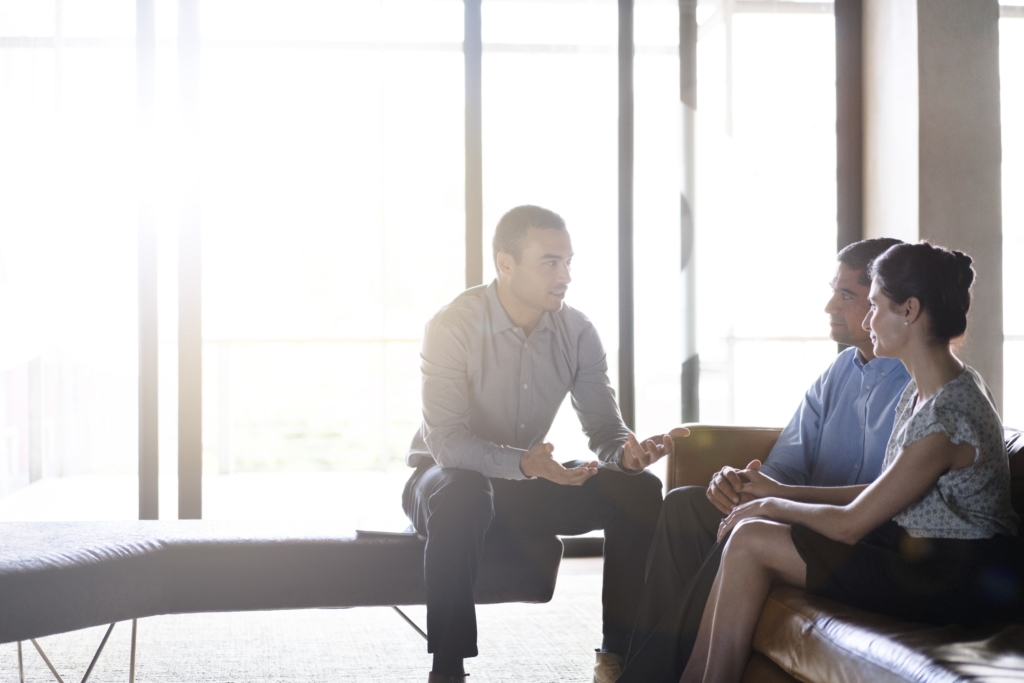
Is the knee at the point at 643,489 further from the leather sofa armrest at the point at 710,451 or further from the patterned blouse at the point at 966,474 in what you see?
the patterned blouse at the point at 966,474

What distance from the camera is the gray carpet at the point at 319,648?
90.0 inches

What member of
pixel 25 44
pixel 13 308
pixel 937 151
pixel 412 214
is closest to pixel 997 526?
pixel 937 151

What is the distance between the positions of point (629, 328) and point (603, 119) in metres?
0.89

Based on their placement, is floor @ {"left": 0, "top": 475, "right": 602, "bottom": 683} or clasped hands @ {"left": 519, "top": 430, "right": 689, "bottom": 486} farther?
floor @ {"left": 0, "top": 475, "right": 602, "bottom": 683}

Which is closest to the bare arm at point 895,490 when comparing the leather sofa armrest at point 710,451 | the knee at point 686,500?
the knee at point 686,500

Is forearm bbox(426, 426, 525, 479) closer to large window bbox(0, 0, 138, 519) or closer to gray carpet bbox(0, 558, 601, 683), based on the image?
gray carpet bbox(0, 558, 601, 683)

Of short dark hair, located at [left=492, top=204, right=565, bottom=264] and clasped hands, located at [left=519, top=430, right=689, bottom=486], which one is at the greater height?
short dark hair, located at [left=492, top=204, right=565, bottom=264]

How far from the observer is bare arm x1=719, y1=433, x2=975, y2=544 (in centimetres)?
160

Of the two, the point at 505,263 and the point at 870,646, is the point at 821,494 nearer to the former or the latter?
the point at 870,646

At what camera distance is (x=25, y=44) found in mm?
3346

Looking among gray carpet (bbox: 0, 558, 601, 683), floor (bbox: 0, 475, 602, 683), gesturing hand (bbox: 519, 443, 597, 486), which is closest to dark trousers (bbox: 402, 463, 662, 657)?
gesturing hand (bbox: 519, 443, 597, 486)

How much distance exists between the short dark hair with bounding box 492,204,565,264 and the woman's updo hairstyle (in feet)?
3.01

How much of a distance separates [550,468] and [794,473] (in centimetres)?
68

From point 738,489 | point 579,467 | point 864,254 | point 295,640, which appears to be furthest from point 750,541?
point 295,640
